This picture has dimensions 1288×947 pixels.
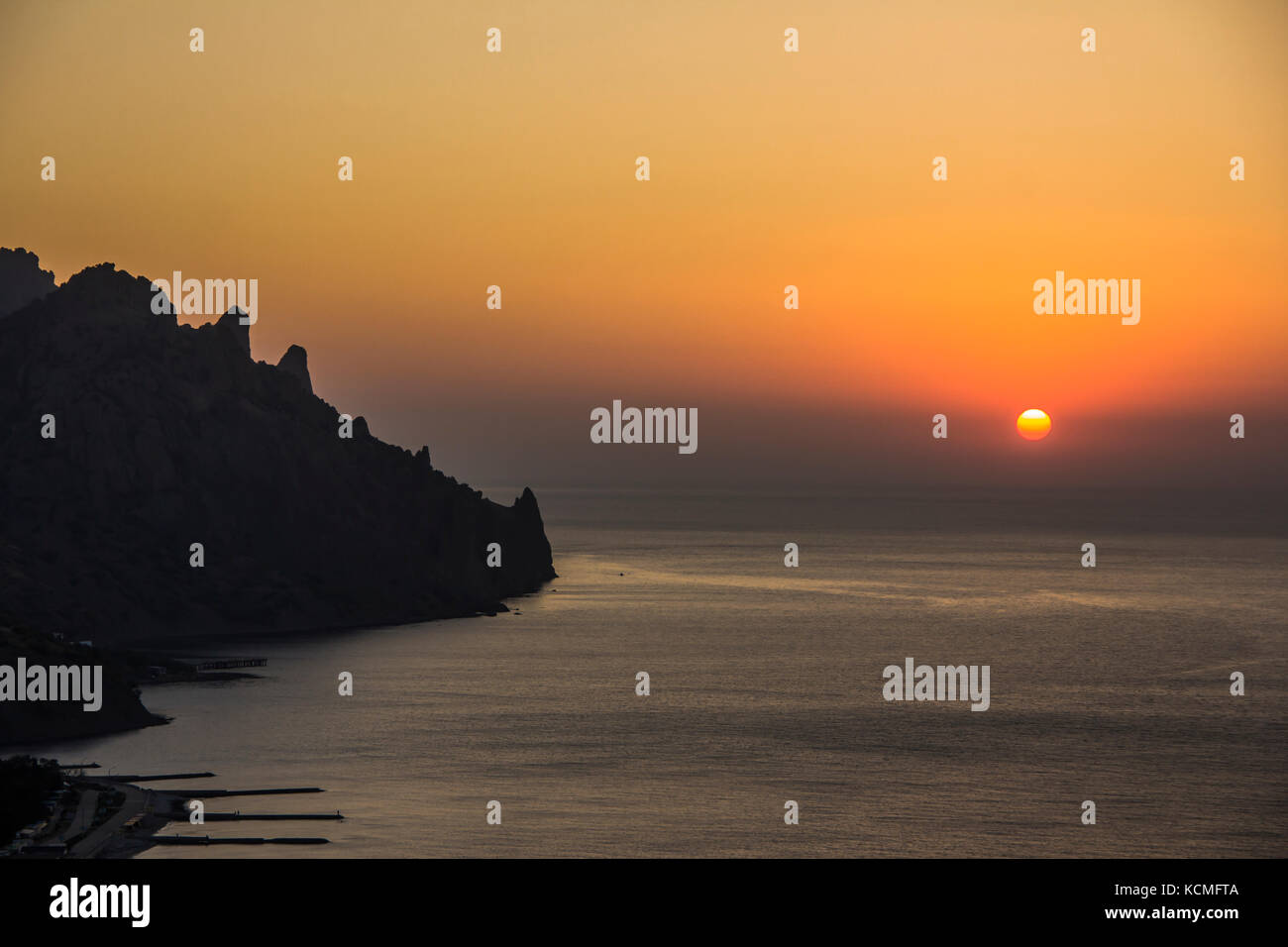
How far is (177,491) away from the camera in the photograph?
178 m

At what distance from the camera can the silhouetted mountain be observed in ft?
538

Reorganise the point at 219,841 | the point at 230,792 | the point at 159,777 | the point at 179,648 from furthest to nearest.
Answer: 1. the point at 179,648
2. the point at 159,777
3. the point at 230,792
4. the point at 219,841

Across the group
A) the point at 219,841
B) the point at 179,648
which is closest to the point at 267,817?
the point at 219,841

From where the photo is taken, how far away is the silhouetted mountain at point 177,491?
16388 centimetres

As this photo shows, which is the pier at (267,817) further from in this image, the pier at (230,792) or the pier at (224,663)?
the pier at (224,663)

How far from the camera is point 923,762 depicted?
9056cm

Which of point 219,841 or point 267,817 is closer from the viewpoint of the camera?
point 219,841

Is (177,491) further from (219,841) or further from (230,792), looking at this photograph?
(219,841)

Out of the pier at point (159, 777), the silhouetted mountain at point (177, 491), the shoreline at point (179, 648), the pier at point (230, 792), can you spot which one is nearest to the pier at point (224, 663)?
the shoreline at point (179, 648)

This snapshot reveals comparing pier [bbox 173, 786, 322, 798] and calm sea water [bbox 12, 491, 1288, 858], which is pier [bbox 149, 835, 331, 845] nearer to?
calm sea water [bbox 12, 491, 1288, 858]

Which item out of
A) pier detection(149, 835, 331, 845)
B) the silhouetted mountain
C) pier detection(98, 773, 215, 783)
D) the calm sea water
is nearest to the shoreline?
the silhouetted mountain
